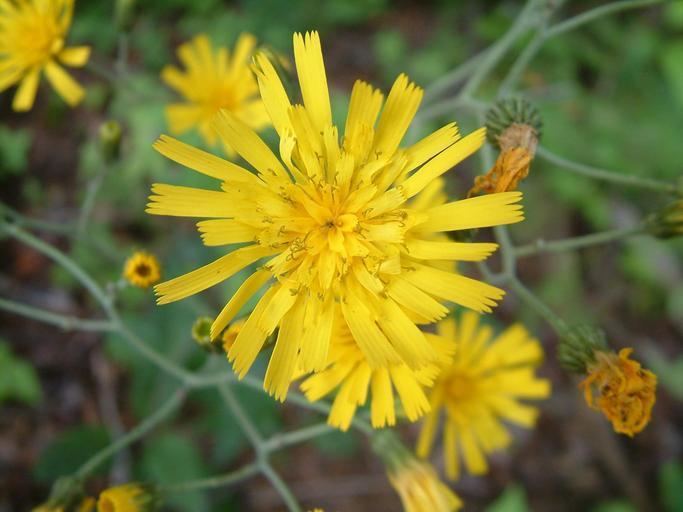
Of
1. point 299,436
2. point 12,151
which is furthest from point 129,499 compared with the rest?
point 12,151

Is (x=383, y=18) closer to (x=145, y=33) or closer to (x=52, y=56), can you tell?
(x=145, y=33)

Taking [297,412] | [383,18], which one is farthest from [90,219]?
[383,18]

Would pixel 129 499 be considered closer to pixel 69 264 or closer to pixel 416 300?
pixel 69 264

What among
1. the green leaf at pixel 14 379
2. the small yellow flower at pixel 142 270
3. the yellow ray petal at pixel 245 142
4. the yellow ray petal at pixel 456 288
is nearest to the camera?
the yellow ray petal at pixel 456 288

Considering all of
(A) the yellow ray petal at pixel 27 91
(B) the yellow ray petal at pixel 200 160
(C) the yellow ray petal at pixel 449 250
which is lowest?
(C) the yellow ray petal at pixel 449 250

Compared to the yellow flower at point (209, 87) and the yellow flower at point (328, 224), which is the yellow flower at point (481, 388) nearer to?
the yellow flower at point (328, 224)

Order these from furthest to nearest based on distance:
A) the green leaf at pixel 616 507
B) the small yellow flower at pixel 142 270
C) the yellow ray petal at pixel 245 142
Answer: the green leaf at pixel 616 507, the small yellow flower at pixel 142 270, the yellow ray petal at pixel 245 142

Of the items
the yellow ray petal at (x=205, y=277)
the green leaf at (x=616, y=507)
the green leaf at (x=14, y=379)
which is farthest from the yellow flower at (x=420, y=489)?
the green leaf at (x=14, y=379)
